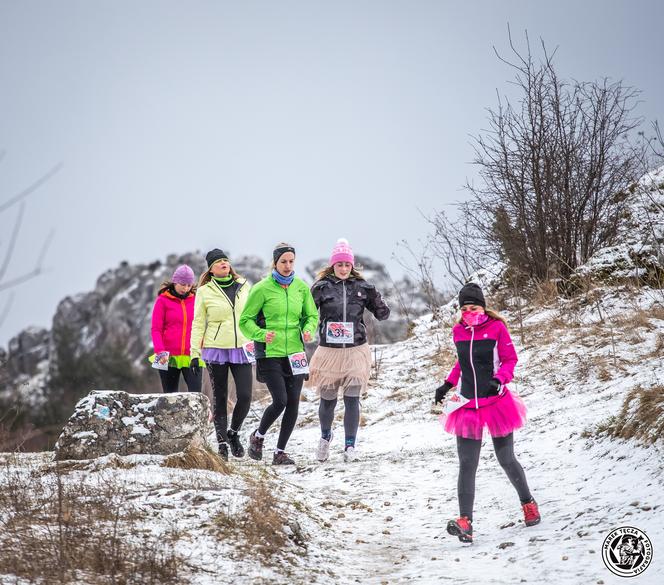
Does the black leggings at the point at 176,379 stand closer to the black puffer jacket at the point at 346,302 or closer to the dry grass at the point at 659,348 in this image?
the black puffer jacket at the point at 346,302

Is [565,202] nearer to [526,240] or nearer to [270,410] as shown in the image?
[526,240]

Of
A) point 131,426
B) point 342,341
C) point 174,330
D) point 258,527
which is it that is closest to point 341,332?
point 342,341

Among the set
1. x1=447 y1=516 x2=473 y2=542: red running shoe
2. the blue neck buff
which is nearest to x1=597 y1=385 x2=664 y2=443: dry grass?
x1=447 y1=516 x2=473 y2=542: red running shoe

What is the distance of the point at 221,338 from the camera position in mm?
7301

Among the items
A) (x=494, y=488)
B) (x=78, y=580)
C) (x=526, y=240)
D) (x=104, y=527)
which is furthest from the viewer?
(x=526, y=240)

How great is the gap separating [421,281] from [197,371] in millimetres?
5417

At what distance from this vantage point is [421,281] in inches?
468

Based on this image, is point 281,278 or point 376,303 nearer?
point 281,278

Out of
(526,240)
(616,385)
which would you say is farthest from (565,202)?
(616,385)

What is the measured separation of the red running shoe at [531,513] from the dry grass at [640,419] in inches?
40.9

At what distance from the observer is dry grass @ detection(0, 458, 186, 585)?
11.4 feet

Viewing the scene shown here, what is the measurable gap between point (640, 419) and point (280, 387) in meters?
3.45

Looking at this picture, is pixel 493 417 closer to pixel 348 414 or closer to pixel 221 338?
pixel 348 414

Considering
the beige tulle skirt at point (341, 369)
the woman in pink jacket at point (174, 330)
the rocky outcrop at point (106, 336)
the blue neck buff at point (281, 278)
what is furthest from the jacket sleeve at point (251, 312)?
the rocky outcrop at point (106, 336)
